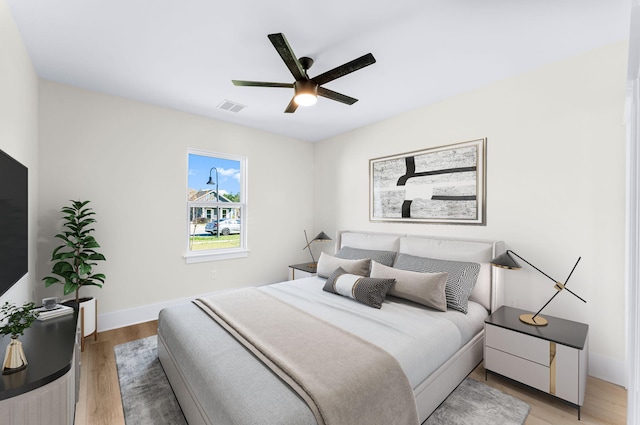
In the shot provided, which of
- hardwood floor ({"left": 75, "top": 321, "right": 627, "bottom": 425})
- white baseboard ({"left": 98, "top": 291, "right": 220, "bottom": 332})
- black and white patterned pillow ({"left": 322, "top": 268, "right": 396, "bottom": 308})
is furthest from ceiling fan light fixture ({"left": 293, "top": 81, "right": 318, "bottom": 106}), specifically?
white baseboard ({"left": 98, "top": 291, "right": 220, "bottom": 332})

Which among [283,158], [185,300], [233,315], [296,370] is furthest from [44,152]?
[296,370]

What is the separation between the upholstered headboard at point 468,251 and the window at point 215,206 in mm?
2124

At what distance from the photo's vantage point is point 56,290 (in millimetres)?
2932

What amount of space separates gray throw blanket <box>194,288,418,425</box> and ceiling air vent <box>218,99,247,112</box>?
246cm

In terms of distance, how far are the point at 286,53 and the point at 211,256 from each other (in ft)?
9.80

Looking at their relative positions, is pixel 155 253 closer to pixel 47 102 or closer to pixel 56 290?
pixel 56 290

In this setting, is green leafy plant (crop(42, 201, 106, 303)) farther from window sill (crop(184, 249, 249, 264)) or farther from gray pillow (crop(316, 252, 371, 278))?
gray pillow (crop(316, 252, 371, 278))

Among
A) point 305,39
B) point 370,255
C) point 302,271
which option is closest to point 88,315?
point 302,271

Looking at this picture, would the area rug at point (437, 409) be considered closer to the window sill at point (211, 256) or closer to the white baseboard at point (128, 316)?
the white baseboard at point (128, 316)

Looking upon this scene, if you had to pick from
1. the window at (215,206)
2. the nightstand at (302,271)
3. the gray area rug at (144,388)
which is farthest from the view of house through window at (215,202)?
the gray area rug at (144,388)

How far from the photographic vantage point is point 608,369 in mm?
2297

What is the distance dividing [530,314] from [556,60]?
7.22ft

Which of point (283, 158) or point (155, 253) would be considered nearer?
point (155, 253)

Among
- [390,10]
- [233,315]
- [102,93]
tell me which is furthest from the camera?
[102,93]
